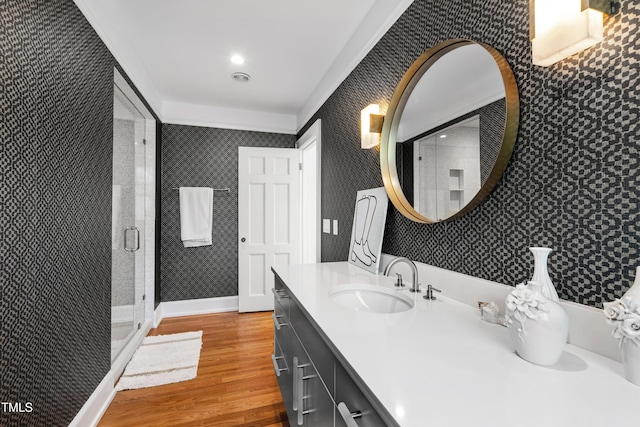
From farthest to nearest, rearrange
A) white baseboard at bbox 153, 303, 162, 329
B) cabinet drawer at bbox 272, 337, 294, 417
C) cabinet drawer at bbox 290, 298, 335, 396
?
white baseboard at bbox 153, 303, 162, 329
cabinet drawer at bbox 272, 337, 294, 417
cabinet drawer at bbox 290, 298, 335, 396

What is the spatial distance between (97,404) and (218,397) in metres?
0.67

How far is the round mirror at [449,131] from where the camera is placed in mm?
1056

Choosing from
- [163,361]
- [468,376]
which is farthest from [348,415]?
[163,361]

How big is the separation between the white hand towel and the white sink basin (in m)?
2.60

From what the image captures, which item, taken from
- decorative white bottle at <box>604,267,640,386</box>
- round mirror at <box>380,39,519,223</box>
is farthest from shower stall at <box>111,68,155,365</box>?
decorative white bottle at <box>604,267,640,386</box>

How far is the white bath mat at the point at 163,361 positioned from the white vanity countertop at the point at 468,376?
1.85 m

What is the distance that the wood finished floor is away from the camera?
182 centimetres

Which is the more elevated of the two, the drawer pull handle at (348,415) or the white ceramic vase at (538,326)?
the white ceramic vase at (538,326)

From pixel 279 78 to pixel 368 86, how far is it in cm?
121

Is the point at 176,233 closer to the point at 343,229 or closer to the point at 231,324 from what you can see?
the point at 231,324

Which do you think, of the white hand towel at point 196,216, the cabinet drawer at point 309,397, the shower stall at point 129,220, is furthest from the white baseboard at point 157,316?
the cabinet drawer at point 309,397

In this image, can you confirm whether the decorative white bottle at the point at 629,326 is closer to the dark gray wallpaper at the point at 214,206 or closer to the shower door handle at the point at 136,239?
the shower door handle at the point at 136,239

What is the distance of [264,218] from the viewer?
148 inches

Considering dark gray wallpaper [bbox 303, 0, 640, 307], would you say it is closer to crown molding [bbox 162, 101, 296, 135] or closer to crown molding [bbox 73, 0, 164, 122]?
crown molding [bbox 73, 0, 164, 122]
